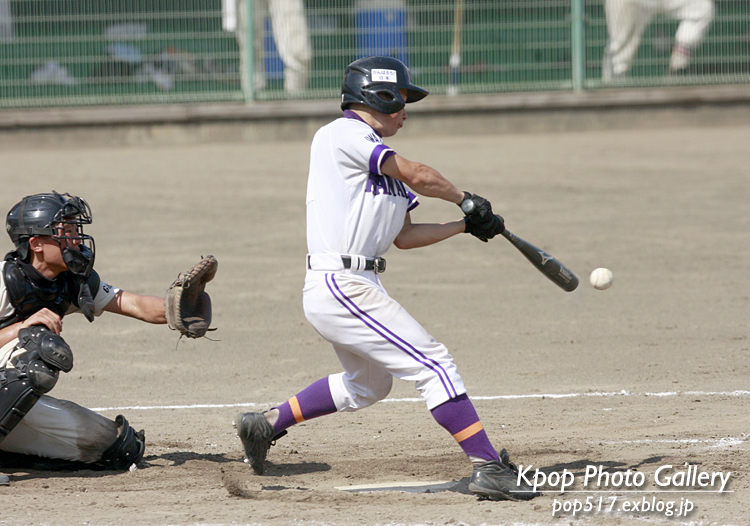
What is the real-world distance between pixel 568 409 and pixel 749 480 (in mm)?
1486

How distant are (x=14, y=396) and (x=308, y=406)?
1.28 meters

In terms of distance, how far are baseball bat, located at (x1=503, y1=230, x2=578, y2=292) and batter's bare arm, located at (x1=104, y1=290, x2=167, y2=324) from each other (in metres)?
1.70

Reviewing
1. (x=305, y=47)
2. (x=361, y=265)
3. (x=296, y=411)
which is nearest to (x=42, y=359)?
(x=296, y=411)

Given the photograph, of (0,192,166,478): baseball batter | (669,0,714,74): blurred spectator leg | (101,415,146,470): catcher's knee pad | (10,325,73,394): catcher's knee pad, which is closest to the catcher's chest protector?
(0,192,166,478): baseball batter

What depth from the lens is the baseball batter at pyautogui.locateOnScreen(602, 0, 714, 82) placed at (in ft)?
42.5

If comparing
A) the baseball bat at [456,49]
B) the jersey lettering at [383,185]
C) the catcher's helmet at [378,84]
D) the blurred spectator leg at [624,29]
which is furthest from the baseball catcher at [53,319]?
the blurred spectator leg at [624,29]

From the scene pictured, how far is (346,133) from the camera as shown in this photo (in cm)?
382

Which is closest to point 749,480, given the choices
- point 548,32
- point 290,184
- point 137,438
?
point 137,438

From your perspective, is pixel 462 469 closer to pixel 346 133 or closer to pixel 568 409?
pixel 568 409

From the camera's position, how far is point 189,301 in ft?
14.1

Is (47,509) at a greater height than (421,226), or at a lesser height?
lesser

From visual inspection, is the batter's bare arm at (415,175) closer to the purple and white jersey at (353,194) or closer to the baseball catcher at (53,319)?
the purple and white jersey at (353,194)

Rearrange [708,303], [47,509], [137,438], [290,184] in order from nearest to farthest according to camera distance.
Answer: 1. [47,509]
2. [137,438]
3. [708,303]
4. [290,184]

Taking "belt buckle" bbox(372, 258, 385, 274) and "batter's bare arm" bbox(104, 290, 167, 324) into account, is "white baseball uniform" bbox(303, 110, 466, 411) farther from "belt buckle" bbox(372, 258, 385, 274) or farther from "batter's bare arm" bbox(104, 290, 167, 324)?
"batter's bare arm" bbox(104, 290, 167, 324)
